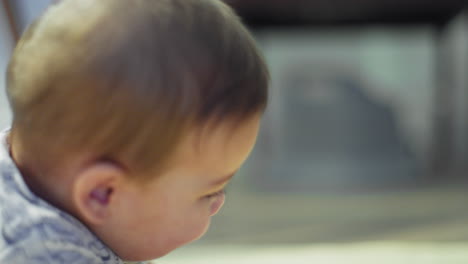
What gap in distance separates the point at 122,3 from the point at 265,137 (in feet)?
13.7

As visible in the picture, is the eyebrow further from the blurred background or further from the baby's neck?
the blurred background

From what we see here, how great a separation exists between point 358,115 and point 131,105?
4.30m

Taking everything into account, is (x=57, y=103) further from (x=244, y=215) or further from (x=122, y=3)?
(x=244, y=215)

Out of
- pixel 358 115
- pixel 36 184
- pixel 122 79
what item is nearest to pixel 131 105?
pixel 122 79

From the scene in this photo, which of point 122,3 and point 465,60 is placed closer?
point 122,3

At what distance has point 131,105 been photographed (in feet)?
1.63

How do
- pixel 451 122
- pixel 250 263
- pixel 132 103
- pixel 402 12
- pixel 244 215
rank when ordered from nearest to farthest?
pixel 132 103
pixel 250 263
pixel 244 215
pixel 402 12
pixel 451 122

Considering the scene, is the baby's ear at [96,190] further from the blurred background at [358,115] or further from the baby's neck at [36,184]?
the blurred background at [358,115]

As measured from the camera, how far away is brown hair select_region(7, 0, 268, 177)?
0.49 meters

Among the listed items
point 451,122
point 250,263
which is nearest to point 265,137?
point 451,122

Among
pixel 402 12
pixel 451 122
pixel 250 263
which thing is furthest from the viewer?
pixel 451 122

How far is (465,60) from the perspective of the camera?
15.1 ft

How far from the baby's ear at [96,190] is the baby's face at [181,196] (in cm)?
1

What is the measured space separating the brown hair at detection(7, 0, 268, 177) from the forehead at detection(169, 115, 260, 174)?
0.04ft
